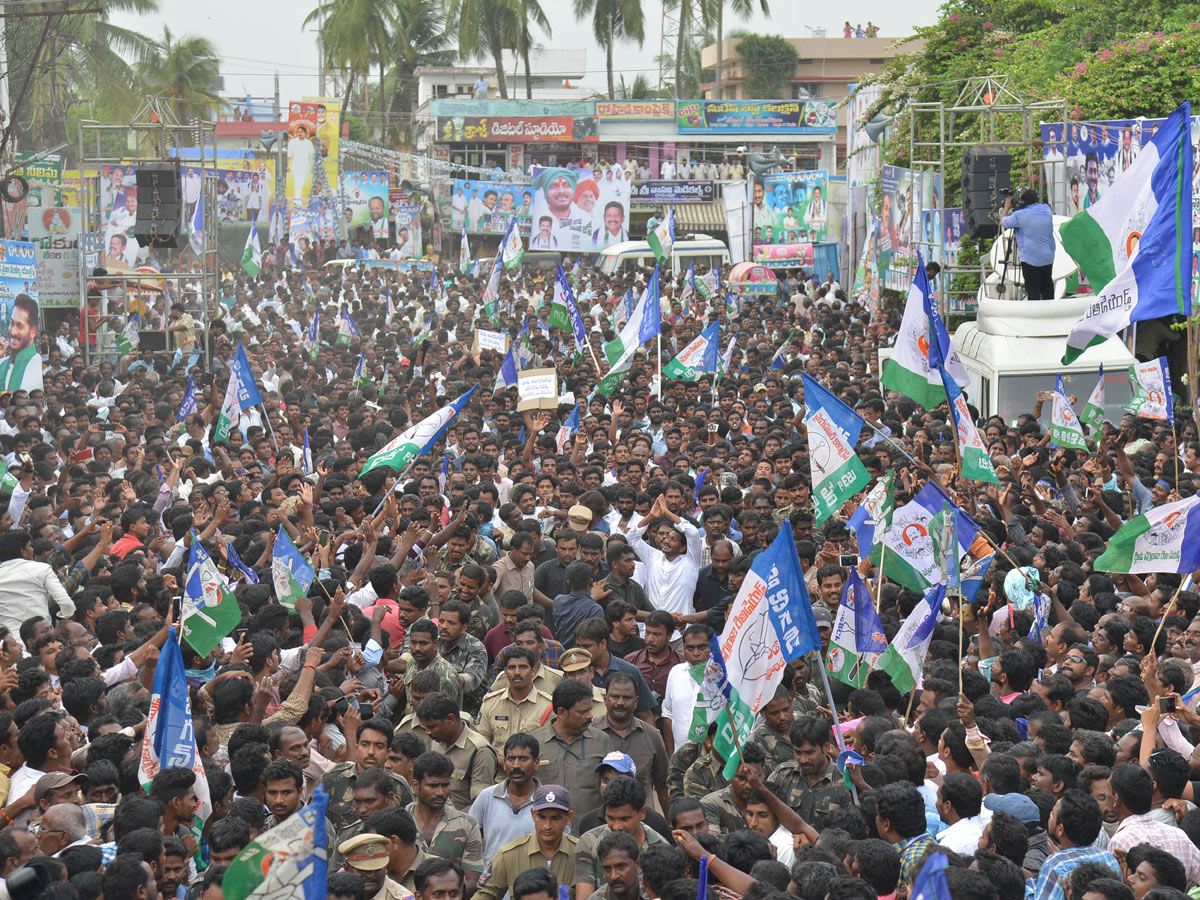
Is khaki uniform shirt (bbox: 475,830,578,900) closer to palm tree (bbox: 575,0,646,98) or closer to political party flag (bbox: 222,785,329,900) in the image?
political party flag (bbox: 222,785,329,900)

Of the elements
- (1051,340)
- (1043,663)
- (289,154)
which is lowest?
(1043,663)

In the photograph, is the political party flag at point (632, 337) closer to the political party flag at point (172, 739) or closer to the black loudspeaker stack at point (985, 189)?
the black loudspeaker stack at point (985, 189)

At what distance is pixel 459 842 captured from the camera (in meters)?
5.80

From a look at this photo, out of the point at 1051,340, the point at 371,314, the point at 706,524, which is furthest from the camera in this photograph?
the point at 371,314

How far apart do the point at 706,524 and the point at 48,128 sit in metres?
38.9

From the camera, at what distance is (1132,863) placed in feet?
16.5

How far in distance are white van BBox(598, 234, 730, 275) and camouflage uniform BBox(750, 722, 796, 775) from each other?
2920 cm

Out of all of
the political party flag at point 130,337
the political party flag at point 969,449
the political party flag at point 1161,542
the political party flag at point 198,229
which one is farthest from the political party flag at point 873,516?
the political party flag at point 198,229

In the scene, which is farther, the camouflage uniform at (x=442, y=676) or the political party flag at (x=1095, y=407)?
the political party flag at (x=1095, y=407)

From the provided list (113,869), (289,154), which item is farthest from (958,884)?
(289,154)

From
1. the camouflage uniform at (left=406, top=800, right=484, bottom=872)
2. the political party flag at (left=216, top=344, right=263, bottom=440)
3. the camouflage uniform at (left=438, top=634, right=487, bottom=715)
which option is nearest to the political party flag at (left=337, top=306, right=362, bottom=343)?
the political party flag at (left=216, top=344, right=263, bottom=440)

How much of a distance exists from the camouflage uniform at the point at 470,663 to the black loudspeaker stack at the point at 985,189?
1375 centimetres

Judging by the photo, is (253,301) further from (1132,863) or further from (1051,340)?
(1132,863)

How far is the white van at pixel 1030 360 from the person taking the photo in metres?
15.2
